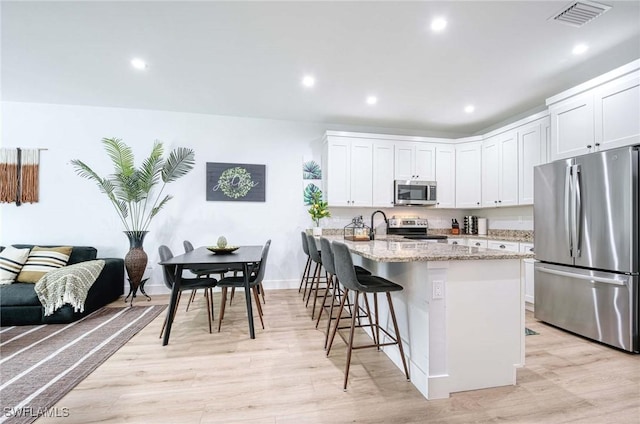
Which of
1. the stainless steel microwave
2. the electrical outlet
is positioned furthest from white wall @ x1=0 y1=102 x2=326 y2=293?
the electrical outlet

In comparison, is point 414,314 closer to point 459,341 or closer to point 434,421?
point 459,341

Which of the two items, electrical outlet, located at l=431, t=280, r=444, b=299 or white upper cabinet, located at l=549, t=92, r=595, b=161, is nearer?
electrical outlet, located at l=431, t=280, r=444, b=299

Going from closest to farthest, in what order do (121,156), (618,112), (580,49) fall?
(618,112), (580,49), (121,156)

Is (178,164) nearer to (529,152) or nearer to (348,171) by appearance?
(348,171)

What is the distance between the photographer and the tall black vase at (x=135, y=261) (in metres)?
3.74

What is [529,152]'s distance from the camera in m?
3.74

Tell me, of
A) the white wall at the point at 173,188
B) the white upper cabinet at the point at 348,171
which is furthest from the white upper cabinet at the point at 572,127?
the white upper cabinet at the point at 348,171

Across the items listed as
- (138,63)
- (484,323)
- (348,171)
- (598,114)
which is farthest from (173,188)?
(598,114)

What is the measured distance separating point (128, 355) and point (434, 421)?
2364 millimetres

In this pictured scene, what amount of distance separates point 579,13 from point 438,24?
104cm

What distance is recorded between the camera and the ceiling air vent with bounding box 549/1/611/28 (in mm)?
2072

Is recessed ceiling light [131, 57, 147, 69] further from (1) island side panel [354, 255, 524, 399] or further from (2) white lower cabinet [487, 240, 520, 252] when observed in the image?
(2) white lower cabinet [487, 240, 520, 252]

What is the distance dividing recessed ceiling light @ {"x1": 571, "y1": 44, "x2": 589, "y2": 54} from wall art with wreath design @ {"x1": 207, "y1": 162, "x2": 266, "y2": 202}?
3.96 metres

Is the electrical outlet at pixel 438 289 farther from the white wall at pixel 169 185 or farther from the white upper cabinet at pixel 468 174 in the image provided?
the white upper cabinet at pixel 468 174
